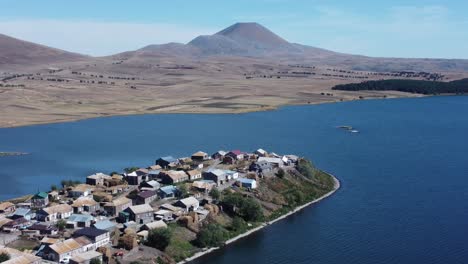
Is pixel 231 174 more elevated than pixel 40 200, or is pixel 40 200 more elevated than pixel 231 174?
pixel 231 174

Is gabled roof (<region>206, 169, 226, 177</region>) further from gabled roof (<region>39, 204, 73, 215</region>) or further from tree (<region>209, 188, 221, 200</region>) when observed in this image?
gabled roof (<region>39, 204, 73, 215</region>)

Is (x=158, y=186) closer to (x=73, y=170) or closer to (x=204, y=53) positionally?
(x=73, y=170)

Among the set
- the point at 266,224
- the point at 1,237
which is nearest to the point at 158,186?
the point at 266,224

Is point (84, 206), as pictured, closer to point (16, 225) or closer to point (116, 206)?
point (116, 206)

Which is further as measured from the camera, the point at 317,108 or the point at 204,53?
the point at 204,53

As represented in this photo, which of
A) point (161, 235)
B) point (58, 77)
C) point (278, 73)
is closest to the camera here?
point (161, 235)

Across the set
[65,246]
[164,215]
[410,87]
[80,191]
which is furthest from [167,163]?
[410,87]
